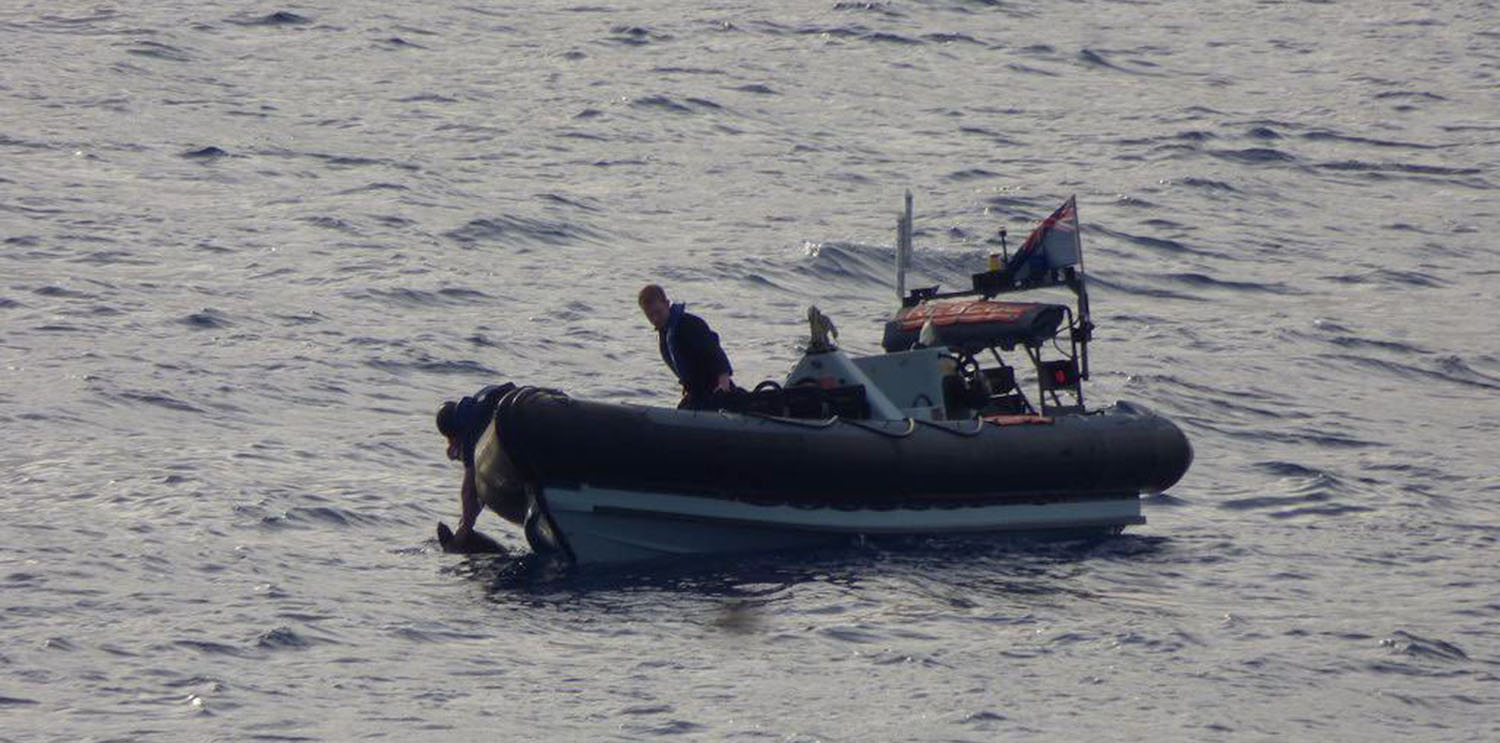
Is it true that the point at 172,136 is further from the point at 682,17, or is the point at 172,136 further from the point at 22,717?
the point at 22,717

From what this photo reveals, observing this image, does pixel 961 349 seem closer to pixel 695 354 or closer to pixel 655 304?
pixel 695 354

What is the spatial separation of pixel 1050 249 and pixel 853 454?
2.66 m

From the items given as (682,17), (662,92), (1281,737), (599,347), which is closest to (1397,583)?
(1281,737)

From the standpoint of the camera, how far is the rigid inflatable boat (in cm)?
1250

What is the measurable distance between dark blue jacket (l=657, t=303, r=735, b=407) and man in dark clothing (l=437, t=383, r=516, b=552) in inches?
37.4

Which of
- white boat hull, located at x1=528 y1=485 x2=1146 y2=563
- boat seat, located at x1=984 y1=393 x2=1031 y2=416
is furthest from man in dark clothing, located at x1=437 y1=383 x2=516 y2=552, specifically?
boat seat, located at x1=984 y1=393 x2=1031 y2=416

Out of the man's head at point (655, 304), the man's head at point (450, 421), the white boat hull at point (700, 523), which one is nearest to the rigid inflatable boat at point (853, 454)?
the white boat hull at point (700, 523)

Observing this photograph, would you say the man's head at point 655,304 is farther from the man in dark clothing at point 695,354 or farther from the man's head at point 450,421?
the man's head at point 450,421

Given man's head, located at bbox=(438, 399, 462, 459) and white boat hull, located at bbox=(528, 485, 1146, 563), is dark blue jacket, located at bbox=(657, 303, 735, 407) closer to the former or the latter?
white boat hull, located at bbox=(528, 485, 1146, 563)

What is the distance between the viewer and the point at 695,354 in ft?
43.7

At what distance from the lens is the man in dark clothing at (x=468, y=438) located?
43.8ft

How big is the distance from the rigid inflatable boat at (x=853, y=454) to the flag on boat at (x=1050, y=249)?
0.01 m

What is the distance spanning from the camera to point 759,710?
413 inches

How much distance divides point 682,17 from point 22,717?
91.6 feet
